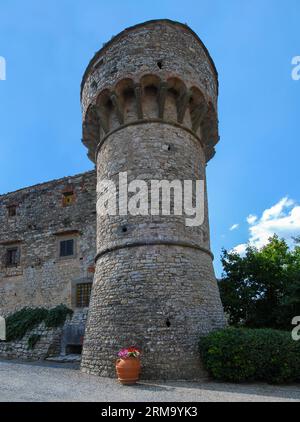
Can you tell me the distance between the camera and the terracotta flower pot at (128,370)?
7.82 meters

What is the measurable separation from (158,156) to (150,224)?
200cm

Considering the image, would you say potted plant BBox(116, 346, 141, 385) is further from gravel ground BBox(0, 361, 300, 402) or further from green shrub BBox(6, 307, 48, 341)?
green shrub BBox(6, 307, 48, 341)

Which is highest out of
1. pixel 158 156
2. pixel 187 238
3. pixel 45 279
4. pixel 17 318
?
pixel 158 156

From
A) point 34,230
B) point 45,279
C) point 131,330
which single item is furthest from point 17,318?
point 131,330

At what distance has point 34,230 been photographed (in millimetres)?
15578

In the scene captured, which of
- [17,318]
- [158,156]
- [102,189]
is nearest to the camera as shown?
[158,156]

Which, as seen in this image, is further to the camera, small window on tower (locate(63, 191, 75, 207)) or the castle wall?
small window on tower (locate(63, 191, 75, 207))

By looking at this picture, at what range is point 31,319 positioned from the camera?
14.0m

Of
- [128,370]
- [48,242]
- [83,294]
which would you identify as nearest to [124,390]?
[128,370]

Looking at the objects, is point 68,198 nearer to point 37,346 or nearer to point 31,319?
point 31,319

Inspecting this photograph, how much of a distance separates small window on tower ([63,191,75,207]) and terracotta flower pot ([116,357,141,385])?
27.9ft

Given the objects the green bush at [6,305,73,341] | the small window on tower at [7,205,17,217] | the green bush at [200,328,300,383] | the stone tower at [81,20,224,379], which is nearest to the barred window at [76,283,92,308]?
the green bush at [6,305,73,341]

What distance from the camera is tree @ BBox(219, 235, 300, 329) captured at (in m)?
12.6
